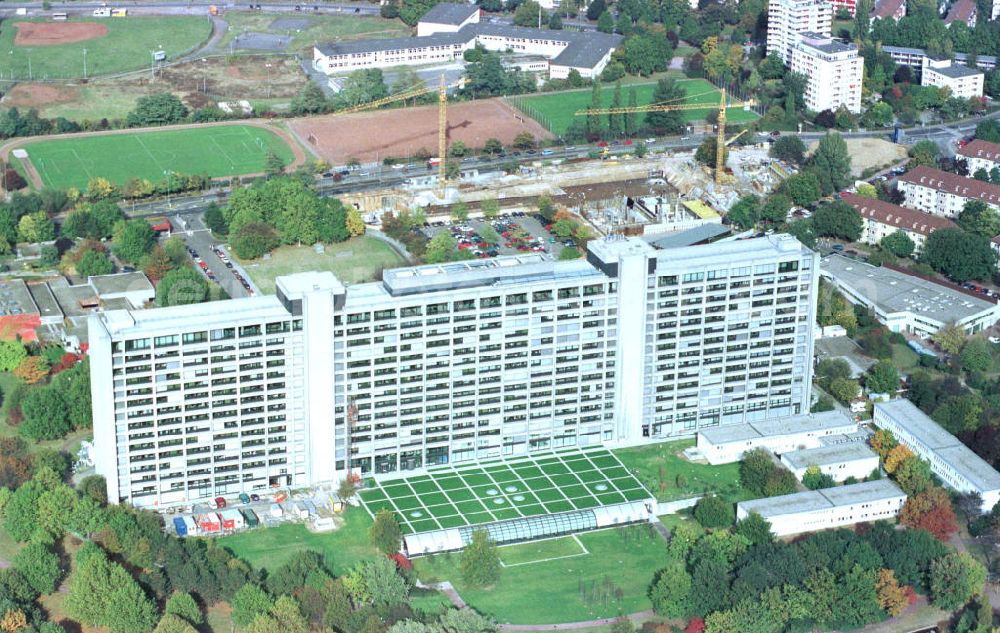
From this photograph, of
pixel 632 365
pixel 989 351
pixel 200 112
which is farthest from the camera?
pixel 200 112

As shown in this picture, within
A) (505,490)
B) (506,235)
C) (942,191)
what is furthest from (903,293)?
(505,490)

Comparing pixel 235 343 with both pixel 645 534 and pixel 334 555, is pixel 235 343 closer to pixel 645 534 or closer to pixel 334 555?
pixel 334 555

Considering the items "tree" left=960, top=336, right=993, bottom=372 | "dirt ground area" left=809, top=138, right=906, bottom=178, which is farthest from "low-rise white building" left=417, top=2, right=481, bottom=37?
"tree" left=960, top=336, right=993, bottom=372

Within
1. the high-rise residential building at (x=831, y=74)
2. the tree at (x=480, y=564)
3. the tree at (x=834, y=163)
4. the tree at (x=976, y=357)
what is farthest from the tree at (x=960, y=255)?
the tree at (x=480, y=564)

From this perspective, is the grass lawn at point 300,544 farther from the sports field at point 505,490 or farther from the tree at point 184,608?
the tree at point 184,608

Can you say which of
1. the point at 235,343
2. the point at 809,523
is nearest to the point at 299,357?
the point at 235,343

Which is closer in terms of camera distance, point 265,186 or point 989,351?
point 989,351

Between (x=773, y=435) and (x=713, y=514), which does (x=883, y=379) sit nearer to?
(x=773, y=435)
